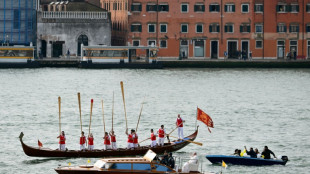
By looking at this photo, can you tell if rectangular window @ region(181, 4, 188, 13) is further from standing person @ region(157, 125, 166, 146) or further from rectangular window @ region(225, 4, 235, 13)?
standing person @ region(157, 125, 166, 146)

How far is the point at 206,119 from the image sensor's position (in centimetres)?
4622

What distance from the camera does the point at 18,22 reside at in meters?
118

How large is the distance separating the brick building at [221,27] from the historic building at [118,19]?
1307 mm

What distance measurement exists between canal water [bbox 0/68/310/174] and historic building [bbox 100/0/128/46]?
28.5 feet

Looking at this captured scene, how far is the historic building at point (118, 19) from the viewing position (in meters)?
118

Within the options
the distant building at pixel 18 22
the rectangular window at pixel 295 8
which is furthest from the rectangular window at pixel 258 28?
the distant building at pixel 18 22

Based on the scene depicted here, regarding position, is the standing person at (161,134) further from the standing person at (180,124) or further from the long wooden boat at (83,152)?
the standing person at (180,124)

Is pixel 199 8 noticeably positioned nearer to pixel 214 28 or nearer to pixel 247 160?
pixel 214 28

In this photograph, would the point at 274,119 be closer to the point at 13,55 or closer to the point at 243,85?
the point at 243,85

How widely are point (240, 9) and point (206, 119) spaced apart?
72221 millimetres

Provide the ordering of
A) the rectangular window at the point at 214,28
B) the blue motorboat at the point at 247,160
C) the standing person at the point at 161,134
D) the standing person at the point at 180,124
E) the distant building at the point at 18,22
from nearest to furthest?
1. the blue motorboat at the point at 247,160
2. the standing person at the point at 161,134
3. the standing person at the point at 180,124
4. the rectangular window at the point at 214,28
5. the distant building at the point at 18,22

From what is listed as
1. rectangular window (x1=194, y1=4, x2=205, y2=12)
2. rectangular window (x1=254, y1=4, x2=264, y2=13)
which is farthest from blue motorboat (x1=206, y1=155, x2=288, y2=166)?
rectangular window (x1=194, y1=4, x2=205, y2=12)

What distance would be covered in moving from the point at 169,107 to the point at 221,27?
43.6m

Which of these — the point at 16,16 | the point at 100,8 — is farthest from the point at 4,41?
the point at 100,8
